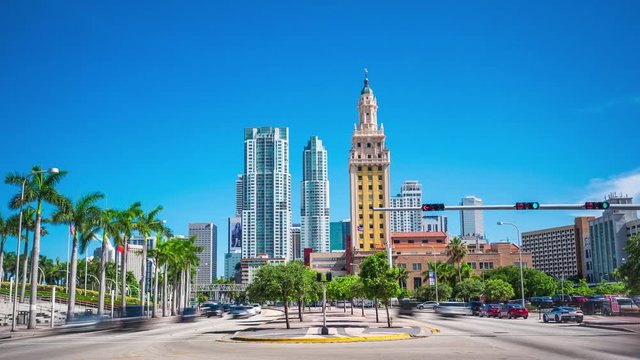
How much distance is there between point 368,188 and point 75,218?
133m

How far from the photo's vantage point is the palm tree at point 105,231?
64000 mm

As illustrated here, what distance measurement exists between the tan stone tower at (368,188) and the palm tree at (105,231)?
118299 millimetres

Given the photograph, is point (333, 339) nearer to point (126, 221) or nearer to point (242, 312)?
point (126, 221)

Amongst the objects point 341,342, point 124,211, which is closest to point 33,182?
point 124,211

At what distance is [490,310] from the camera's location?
2736 inches

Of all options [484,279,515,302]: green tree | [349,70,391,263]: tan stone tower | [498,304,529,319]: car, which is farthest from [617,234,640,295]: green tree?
[349,70,391,263]: tan stone tower

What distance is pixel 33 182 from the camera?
52781 millimetres

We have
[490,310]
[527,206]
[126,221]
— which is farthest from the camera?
[126,221]

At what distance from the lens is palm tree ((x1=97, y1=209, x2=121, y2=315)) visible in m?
64.0

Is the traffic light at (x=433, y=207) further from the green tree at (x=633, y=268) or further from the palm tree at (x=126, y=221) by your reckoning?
the palm tree at (x=126, y=221)

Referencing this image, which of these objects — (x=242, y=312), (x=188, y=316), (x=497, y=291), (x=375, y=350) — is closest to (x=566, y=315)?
(x=375, y=350)

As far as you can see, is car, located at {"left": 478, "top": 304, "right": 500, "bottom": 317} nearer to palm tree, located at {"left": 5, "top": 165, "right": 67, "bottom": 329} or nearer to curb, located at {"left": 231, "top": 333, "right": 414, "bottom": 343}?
curb, located at {"left": 231, "top": 333, "right": 414, "bottom": 343}

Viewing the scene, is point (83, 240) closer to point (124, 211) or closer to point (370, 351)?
point (124, 211)

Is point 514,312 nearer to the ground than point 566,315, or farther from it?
nearer to the ground
